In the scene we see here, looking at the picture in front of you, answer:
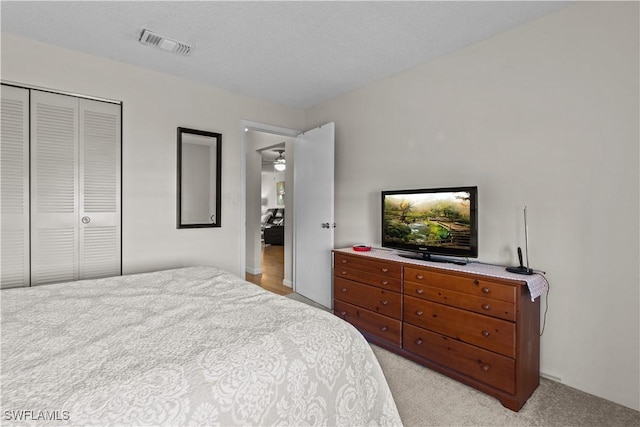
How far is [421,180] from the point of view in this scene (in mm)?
2914

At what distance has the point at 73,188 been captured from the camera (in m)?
→ 2.67

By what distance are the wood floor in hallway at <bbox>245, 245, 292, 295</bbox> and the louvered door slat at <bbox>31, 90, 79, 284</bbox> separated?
239 cm

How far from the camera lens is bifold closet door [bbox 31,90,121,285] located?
2551 millimetres

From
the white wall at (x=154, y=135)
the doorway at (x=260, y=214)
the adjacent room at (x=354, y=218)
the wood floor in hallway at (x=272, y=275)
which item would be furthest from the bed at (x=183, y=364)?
the wood floor in hallway at (x=272, y=275)

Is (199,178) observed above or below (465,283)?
above

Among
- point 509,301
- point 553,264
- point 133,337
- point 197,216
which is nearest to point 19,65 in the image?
point 197,216

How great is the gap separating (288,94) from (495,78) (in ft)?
7.29

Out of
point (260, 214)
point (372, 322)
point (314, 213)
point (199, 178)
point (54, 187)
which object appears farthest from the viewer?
point (260, 214)

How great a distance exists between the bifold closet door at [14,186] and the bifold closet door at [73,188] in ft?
0.16

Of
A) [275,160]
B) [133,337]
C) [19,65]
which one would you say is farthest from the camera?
[275,160]

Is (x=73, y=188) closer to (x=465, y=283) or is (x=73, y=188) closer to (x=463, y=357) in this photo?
(x=465, y=283)

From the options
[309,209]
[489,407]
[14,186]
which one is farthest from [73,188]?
[489,407]

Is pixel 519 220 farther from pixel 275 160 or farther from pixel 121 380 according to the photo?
pixel 275 160

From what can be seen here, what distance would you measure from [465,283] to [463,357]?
521 mm
